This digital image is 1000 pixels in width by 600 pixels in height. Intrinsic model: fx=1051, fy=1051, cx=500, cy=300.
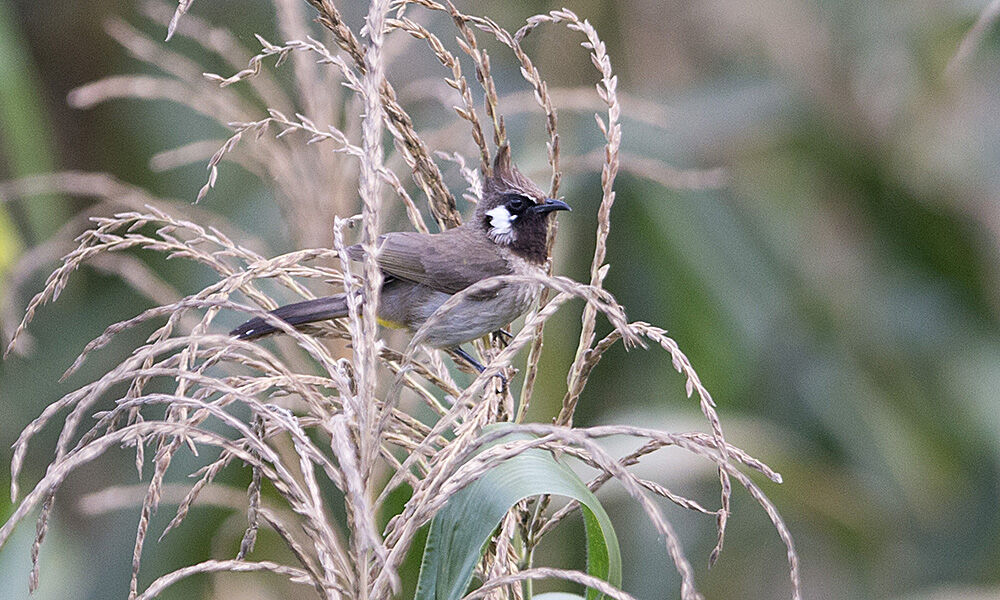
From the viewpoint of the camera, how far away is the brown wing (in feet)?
7.73

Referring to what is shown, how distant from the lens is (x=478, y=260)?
7.89ft

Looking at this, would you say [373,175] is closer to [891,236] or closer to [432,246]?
[432,246]

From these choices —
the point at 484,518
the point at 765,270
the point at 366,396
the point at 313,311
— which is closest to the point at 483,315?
the point at 313,311

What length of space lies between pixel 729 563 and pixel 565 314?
1.78 m

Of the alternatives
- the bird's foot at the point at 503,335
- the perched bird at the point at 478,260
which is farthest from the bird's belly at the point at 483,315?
the bird's foot at the point at 503,335

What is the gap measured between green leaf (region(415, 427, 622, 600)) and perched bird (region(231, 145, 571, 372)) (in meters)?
0.74

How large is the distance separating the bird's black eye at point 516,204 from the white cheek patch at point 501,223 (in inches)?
0.5

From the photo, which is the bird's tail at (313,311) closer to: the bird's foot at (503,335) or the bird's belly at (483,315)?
A: the bird's belly at (483,315)

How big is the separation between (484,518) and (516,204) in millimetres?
1097

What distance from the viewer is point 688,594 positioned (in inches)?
41.4

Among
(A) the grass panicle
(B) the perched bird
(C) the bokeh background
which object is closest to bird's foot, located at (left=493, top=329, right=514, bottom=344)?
(A) the grass panicle

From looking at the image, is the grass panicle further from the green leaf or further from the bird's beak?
the bird's beak

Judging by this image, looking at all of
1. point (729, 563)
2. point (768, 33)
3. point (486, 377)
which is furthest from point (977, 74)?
point (486, 377)

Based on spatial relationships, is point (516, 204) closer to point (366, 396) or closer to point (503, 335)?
point (503, 335)
